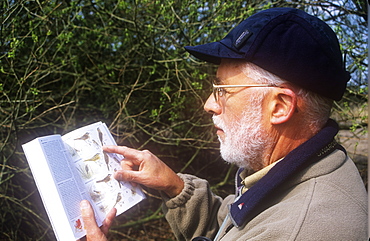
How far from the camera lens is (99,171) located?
1597 mm

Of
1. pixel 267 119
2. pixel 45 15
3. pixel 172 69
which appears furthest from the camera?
pixel 172 69

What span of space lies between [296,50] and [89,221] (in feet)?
3.53

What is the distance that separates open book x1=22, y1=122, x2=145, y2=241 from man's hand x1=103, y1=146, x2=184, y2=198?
0.04m

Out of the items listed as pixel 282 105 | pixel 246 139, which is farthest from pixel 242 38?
pixel 246 139

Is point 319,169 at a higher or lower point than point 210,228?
higher

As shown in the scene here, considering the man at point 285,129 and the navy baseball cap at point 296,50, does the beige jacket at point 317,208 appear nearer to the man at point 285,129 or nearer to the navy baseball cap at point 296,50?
the man at point 285,129

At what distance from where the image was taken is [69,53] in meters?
2.92

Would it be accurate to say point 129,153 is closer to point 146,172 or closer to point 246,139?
point 146,172

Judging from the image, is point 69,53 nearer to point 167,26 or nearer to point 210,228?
point 167,26

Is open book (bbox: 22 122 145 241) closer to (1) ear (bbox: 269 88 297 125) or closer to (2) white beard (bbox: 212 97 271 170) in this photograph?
(2) white beard (bbox: 212 97 271 170)

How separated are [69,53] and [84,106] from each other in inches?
29.0

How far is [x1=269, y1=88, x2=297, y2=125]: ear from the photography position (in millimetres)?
1268

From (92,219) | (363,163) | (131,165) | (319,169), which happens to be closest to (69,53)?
(131,165)

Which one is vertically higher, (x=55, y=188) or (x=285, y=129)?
(x=285, y=129)
